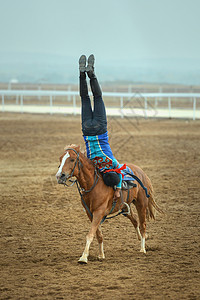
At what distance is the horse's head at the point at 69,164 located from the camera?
582 centimetres

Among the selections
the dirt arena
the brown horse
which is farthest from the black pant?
the dirt arena

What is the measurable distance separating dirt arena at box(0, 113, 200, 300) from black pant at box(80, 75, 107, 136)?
1.74m

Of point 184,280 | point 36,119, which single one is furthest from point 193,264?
point 36,119

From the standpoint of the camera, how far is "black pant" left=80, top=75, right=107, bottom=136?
6.31m

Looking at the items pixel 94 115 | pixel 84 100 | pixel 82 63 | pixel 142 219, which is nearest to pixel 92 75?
pixel 82 63

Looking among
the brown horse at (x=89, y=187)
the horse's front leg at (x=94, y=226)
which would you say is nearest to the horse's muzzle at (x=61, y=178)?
the brown horse at (x=89, y=187)

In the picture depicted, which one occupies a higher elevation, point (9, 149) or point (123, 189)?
point (123, 189)

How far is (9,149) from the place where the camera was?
17.3 metres

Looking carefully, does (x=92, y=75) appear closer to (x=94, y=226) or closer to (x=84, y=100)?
(x=84, y=100)

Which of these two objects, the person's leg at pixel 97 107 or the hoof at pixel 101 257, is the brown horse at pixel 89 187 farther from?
the person's leg at pixel 97 107

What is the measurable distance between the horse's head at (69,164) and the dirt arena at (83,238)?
3.84 ft

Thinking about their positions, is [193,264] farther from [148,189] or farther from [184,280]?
[148,189]

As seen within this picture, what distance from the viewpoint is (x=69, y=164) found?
5922 mm

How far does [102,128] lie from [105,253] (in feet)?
5.93
